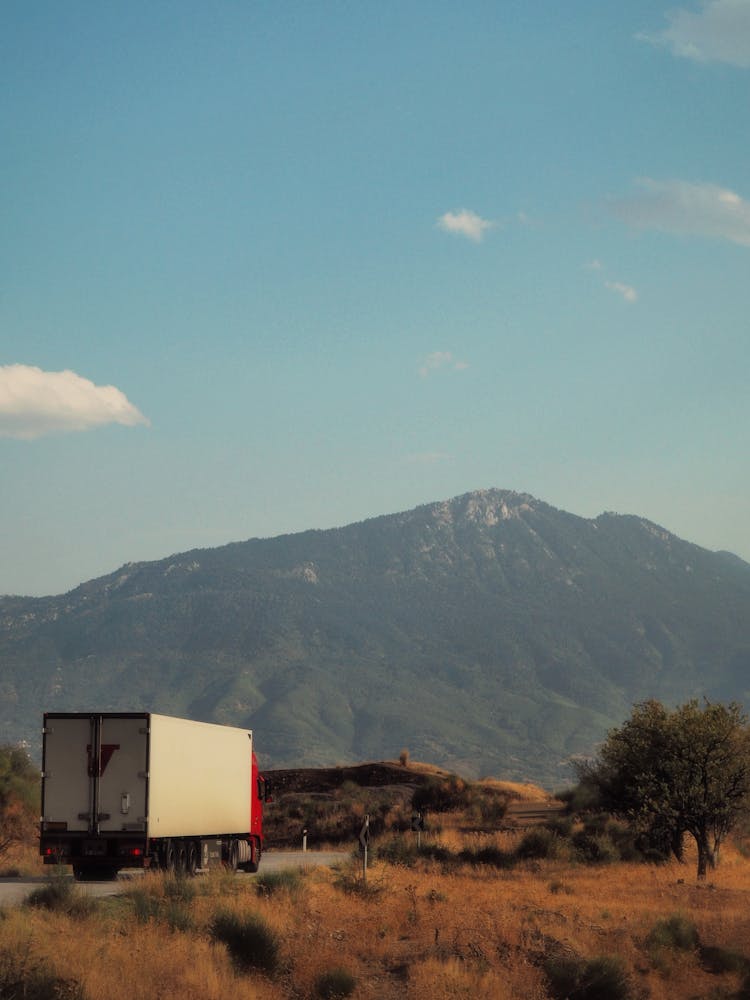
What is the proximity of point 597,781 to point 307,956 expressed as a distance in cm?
2837

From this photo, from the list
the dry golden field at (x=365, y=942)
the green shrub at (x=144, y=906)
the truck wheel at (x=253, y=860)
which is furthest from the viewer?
the truck wheel at (x=253, y=860)

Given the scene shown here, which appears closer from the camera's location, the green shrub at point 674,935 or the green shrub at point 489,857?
the green shrub at point 674,935

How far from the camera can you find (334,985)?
19688 millimetres

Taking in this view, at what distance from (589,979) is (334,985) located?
464 cm

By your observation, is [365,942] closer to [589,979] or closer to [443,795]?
[589,979]

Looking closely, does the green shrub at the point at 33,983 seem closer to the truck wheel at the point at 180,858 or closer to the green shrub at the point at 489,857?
the truck wheel at the point at 180,858

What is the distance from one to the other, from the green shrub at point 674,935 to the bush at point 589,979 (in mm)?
2722

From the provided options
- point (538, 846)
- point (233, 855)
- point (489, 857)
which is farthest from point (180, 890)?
point (538, 846)

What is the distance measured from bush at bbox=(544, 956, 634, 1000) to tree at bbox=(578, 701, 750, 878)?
58.5ft

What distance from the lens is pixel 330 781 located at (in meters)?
78.8

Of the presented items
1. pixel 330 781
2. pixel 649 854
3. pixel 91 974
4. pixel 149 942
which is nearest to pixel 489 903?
pixel 149 942

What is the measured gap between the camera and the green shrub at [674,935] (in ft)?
80.2

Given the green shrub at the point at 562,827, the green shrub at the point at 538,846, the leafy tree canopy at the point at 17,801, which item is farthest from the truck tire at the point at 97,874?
the green shrub at the point at 562,827

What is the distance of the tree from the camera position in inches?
1556
